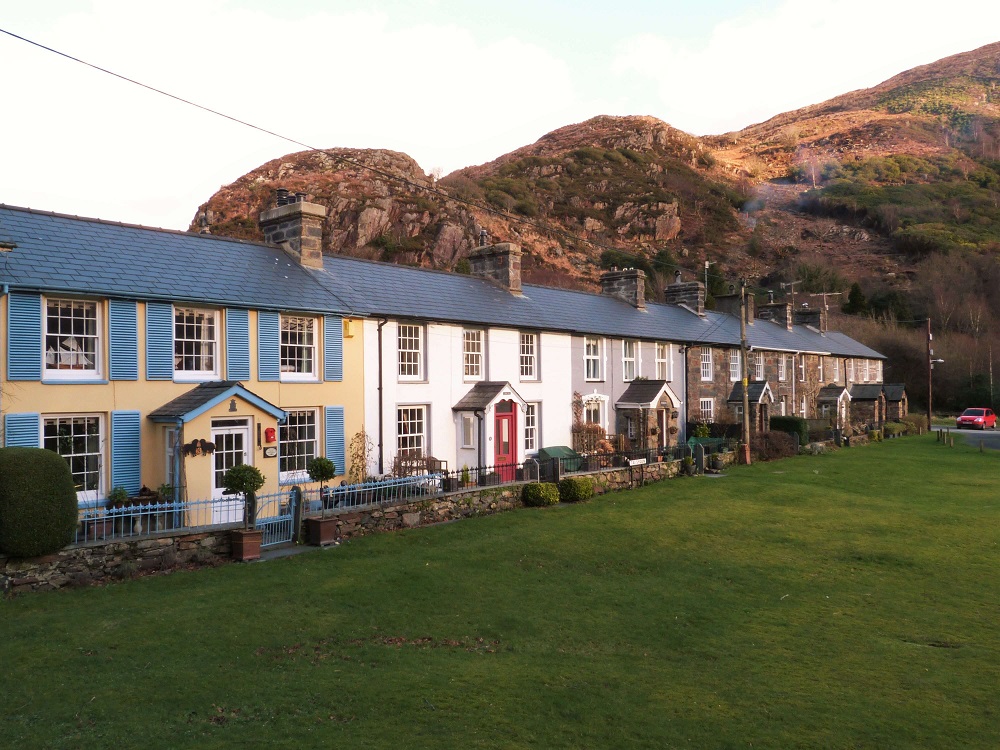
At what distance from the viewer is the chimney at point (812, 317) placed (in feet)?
175

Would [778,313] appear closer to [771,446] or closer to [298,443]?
[771,446]

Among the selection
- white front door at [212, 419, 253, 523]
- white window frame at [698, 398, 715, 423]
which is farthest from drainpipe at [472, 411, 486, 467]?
white window frame at [698, 398, 715, 423]

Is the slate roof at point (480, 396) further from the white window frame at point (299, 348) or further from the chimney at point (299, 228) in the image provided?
the chimney at point (299, 228)

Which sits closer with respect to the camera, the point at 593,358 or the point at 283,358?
the point at 283,358

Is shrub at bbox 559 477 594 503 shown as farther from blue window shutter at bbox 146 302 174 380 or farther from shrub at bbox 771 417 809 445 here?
shrub at bbox 771 417 809 445

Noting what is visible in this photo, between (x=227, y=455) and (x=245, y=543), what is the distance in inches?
126

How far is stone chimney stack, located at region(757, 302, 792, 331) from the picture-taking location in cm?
4994

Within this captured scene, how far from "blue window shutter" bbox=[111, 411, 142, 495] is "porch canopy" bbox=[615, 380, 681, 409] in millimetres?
19368

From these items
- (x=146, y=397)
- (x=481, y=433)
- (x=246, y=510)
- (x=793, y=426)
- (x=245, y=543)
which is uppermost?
(x=146, y=397)

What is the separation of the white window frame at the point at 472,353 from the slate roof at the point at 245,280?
0.56 m

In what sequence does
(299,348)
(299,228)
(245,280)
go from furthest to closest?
(299,228) → (299,348) → (245,280)

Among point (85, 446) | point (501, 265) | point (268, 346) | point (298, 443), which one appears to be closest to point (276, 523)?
point (298, 443)

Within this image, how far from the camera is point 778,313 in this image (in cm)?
5091

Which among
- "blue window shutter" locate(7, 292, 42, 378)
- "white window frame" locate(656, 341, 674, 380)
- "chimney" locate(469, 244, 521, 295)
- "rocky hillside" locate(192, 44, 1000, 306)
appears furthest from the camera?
"rocky hillside" locate(192, 44, 1000, 306)
